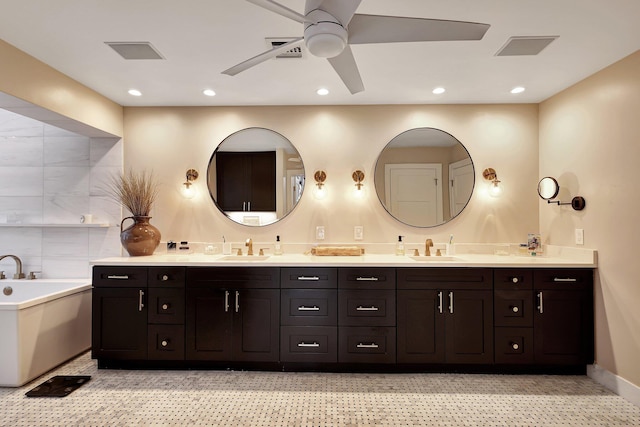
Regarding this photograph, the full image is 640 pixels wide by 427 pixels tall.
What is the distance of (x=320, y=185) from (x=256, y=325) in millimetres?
1459

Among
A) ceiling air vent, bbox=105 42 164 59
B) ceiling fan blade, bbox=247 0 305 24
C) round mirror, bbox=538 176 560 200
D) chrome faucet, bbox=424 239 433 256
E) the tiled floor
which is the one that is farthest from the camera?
chrome faucet, bbox=424 239 433 256

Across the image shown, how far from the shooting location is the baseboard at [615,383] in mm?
2389

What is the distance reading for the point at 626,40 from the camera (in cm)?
223

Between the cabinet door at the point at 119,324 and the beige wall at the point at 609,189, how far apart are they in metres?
3.66

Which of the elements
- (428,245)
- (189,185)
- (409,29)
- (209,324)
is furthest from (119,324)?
(409,29)

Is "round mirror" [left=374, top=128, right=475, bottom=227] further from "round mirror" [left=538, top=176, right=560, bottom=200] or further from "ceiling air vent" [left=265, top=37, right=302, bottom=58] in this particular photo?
"ceiling air vent" [left=265, top=37, right=302, bottom=58]

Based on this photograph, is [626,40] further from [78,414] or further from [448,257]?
[78,414]

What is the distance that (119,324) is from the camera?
2883mm

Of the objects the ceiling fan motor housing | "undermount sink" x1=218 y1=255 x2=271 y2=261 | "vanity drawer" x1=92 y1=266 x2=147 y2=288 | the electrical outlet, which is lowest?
"vanity drawer" x1=92 y1=266 x2=147 y2=288

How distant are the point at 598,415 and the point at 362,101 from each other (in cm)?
301

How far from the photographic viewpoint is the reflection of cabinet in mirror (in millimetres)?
3506

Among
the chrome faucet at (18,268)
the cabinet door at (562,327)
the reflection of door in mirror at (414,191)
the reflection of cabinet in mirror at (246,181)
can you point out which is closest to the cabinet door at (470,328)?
the cabinet door at (562,327)

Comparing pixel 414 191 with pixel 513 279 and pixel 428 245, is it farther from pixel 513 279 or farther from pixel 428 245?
pixel 513 279

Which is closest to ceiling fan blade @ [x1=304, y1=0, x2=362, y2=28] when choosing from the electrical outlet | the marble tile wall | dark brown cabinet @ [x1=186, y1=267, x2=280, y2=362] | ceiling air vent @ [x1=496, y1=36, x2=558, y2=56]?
ceiling air vent @ [x1=496, y1=36, x2=558, y2=56]
